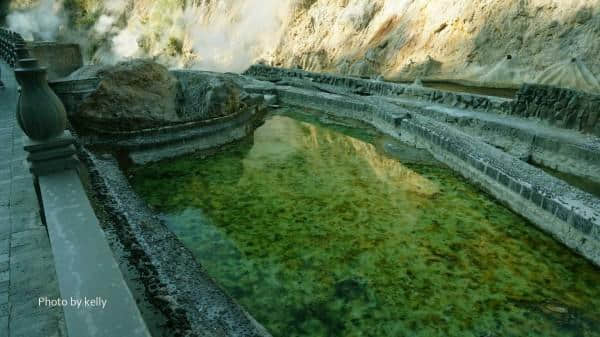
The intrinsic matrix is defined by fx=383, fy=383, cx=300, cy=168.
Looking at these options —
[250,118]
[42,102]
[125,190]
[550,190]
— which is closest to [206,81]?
[250,118]

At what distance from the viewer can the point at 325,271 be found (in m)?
4.40

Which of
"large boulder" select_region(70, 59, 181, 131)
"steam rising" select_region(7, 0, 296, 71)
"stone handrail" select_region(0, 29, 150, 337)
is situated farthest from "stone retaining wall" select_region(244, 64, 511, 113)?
"stone handrail" select_region(0, 29, 150, 337)

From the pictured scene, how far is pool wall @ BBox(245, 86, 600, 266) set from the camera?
4.74 meters

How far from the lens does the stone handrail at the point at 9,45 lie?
29.0 ft

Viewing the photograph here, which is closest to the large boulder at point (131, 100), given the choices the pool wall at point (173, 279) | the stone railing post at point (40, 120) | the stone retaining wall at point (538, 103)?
the pool wall at point (173, 279)

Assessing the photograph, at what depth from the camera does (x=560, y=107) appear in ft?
26.2

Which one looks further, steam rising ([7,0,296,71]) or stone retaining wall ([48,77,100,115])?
steam rising ([7,0,296,71])

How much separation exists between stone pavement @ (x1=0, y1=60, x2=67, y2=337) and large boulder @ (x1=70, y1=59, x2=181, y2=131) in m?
2.60

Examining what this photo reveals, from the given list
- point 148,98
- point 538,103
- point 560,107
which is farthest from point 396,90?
point 148,98

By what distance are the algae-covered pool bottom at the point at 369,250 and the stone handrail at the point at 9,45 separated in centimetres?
490

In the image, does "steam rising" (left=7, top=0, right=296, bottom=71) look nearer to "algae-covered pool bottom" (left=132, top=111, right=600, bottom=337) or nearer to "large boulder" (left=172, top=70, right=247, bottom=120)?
"large boulder" (left=172, top=70, right=247, bottom=120)

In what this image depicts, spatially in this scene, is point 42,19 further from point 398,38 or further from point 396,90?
point 396,90

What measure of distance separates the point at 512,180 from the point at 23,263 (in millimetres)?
6093

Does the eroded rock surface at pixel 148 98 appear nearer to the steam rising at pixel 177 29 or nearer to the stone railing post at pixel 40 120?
the stone railing post at pixel 40 120
